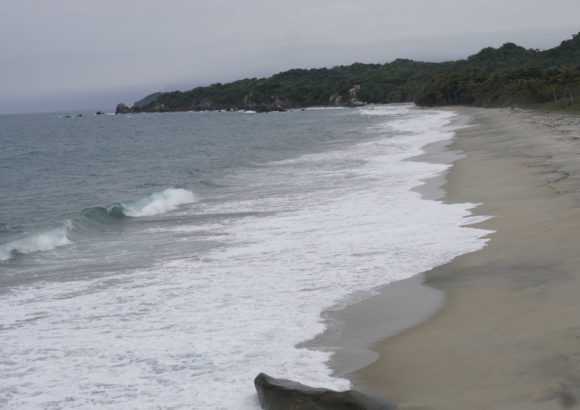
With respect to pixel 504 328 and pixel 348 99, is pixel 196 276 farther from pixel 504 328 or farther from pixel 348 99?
pixel 348 99

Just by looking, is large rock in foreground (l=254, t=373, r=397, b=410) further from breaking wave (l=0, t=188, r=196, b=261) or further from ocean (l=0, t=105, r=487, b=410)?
breaking wave (l=0, t=188, r=196, b=261)

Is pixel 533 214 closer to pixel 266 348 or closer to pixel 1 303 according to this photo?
pixel 266 348

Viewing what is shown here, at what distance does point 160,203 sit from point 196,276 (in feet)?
39.8

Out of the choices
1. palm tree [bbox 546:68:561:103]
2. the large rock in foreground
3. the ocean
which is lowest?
the ocean

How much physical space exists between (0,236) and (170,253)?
6613mm

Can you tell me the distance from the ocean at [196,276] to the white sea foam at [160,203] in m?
0.07

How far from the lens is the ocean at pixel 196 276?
7945 millimetres

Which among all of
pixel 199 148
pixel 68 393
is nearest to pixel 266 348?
pixel 68 393

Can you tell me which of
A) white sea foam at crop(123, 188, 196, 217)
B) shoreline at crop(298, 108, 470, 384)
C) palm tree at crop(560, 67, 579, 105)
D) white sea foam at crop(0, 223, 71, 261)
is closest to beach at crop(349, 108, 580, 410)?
shoreline at crop(298, 108, 470, 384)

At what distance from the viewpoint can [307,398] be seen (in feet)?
20.9

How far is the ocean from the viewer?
7945mm

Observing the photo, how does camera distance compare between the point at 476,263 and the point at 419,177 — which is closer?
the point at 476,263

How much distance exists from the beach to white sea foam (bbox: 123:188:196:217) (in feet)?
35.3

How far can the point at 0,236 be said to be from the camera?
19375 mm
